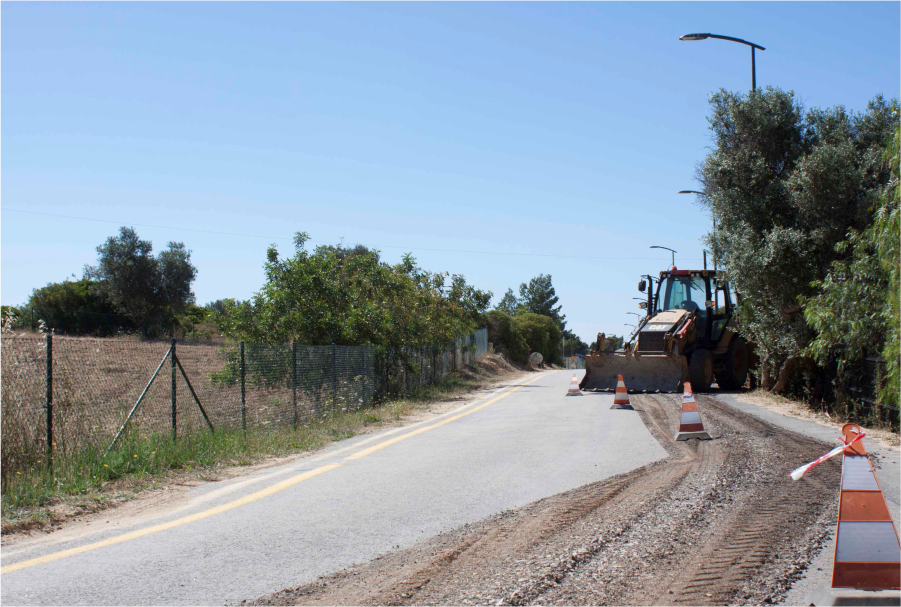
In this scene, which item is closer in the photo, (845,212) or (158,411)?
(158,411)

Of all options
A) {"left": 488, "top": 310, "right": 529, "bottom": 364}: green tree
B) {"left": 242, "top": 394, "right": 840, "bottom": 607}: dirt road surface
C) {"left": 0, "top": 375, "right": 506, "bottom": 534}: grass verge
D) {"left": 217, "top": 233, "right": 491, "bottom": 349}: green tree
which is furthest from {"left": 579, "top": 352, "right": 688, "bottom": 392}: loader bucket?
{"left": 488, "top": 310, "right": 529, "bottom": 364}: green tree

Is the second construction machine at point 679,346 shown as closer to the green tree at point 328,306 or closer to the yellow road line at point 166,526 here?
the green tree at point 328,306

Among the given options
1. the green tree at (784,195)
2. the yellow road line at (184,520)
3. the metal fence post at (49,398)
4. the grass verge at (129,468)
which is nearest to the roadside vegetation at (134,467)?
the grass verge at (129,468)

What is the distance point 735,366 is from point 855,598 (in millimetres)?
20654

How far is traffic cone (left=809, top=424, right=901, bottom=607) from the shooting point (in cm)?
382

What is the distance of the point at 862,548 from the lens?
3906 millimetres

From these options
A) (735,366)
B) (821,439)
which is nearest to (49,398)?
(821,439)

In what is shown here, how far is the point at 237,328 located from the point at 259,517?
1294cm

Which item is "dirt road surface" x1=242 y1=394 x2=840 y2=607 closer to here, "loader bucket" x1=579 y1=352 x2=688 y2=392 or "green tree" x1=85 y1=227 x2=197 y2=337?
"loader bucket" x1=579 y1=352 x2=688 y2=392

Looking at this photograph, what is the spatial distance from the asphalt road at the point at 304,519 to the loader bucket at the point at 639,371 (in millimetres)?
8924

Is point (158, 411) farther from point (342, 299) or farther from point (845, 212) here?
point (845, 212)

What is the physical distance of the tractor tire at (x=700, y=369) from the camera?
20812mm

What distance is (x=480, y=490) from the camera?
7348mm

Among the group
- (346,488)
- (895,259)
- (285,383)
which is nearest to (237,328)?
(285,383)
